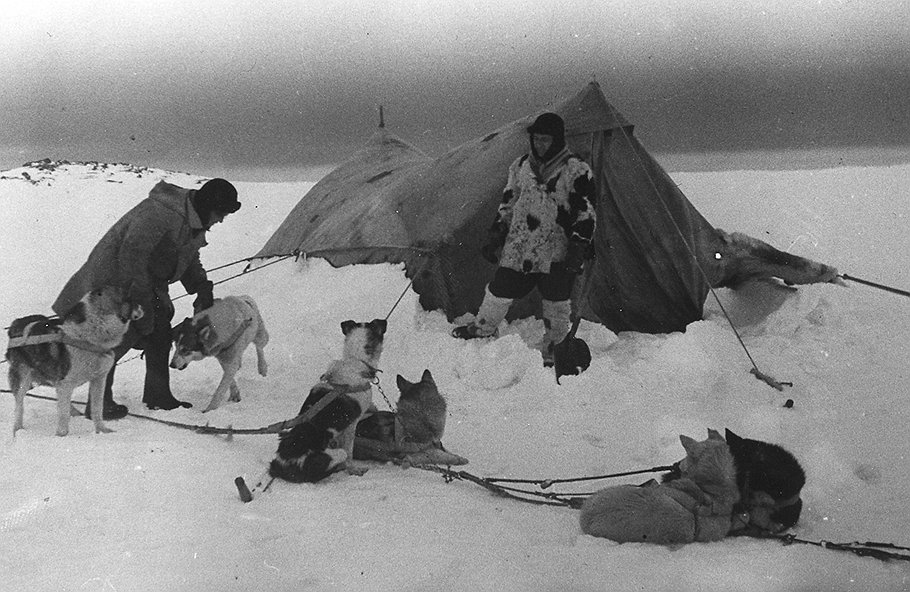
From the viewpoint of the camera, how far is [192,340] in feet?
12.7

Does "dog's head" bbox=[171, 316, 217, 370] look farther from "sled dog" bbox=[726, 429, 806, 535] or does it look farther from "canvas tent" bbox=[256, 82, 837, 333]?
"sled dog" bbox=[726, 429, 806, 535]

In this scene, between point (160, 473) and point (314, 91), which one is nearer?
point (160, 473)

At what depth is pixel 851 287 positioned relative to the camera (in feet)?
16.6

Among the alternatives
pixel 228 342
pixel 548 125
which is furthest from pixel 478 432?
pixel 548 125

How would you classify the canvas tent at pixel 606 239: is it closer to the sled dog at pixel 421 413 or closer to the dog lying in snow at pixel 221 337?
the dog lying in snow at pixel 221 337

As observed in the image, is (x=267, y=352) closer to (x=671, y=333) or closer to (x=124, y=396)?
(x=124, y=396)

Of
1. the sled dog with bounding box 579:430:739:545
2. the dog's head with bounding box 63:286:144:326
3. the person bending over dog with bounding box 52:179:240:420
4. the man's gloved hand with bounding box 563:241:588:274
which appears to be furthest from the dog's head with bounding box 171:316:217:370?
the sled dog with bounding box 579:430:739:545

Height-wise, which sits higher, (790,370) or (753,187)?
(753,187)

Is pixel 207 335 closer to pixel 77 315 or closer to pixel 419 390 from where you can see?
pixel 77 315

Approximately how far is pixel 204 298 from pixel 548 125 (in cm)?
200

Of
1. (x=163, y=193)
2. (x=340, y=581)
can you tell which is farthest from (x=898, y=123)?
(x=163, y=193)

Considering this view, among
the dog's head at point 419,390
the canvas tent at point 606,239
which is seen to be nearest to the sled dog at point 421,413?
the dog's head at point 419,390

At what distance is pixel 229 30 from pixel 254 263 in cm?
358

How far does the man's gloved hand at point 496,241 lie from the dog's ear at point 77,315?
6.81 feet
